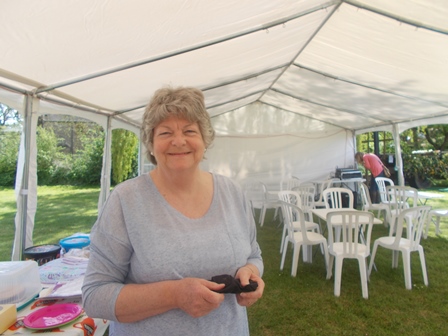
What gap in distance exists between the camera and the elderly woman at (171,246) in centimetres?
83

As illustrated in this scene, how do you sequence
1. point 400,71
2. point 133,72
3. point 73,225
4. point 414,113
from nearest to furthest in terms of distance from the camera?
point 133,72
point 400,71
point 414,113
point 73,225

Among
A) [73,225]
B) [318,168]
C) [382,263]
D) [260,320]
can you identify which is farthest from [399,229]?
[73,225]

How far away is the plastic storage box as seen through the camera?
1403mm

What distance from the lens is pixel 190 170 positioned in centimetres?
100

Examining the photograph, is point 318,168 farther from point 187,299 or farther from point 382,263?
point 187,299

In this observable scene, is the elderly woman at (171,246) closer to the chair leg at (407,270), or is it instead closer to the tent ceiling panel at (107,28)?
the tent ceiling panel at (107,28)

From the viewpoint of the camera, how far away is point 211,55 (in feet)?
11.0

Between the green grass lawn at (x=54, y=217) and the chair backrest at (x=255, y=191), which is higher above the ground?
the chair backrest at (x=255, y=191)

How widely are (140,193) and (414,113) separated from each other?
264 inches

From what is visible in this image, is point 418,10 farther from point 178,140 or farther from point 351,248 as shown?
point 178,140

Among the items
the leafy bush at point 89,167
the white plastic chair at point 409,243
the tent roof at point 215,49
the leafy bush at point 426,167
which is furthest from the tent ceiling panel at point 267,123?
the leafy bush at point 89,167

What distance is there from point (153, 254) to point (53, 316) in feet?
2.86

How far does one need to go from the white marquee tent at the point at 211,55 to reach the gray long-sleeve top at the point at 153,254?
0.52 metres

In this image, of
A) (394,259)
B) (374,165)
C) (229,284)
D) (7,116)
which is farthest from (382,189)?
(7,116)
